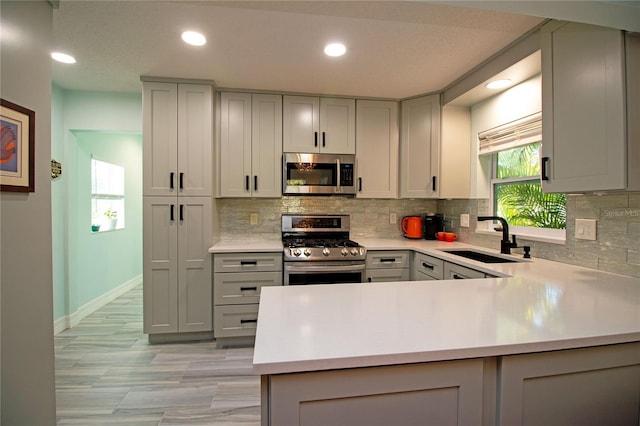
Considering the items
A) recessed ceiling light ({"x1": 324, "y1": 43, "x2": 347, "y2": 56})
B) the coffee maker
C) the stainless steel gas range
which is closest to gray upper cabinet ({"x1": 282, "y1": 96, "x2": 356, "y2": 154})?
recessed ceiling light ({"x1": 324, "y1": 43, "x2": 347, "y2": 56})

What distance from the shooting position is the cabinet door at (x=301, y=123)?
2.91 meters

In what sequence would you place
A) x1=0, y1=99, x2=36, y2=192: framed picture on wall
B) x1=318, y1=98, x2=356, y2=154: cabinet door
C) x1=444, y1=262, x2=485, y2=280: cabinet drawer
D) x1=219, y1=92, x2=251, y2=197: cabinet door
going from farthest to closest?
1. x1=318, y1=98, x2=356, y2=154: cabinet door
2. x1=219, y1=92, x2=251, y2=197: cabinet door
3. x1=444, y1=262, x2=485, y2=280: cabinet drawer
4. x1=0, y1=99, x2=36, y2=192: framed picture on wall

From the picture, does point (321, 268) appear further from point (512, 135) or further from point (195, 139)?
point (512, 135)

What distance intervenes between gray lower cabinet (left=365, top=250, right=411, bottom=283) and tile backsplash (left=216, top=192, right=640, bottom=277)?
62cm

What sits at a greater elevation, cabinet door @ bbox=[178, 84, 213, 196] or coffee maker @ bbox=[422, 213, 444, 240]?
cabinet door @ bbox=[178, 84, 213, 196]

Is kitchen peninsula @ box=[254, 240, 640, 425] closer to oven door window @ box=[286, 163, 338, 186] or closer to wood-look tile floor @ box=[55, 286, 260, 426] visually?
wood-look tile floor @ box=[55, 286, 260, 426]

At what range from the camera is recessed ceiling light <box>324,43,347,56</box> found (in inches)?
79.8

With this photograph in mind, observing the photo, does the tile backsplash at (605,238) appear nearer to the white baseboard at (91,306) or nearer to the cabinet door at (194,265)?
the cabinet door at (194,265)

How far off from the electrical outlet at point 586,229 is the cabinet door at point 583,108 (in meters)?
0.40

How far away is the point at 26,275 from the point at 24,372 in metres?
0.42

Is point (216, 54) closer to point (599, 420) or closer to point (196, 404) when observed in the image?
point (196, 404)

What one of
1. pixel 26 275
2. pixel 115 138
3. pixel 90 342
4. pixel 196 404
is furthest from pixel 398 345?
pixel 115 138

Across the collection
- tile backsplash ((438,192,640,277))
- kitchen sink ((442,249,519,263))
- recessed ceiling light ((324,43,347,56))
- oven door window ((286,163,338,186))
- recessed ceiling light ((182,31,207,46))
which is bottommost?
kitchen sink ((442,249,519,263))

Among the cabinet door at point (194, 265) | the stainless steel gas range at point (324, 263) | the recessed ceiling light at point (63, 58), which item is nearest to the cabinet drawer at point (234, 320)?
the cabinet door at point (194, 265)
